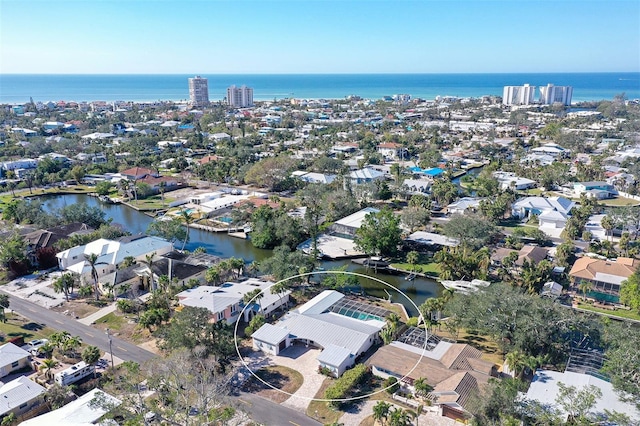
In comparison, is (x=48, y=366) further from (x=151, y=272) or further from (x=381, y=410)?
(x=381, y=410)

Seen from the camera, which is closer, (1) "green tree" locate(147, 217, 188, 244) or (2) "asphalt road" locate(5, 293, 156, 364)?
(2) "asphalt road" locate(5, 293, 156, 364)

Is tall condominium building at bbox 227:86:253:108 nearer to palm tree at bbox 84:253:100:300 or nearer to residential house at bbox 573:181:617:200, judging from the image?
residential house at bbox 573:181:617:200

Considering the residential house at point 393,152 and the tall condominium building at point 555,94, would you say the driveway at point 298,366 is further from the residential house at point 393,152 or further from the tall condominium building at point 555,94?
the tall condominium building at point 555,94

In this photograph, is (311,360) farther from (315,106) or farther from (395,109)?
(315,106)

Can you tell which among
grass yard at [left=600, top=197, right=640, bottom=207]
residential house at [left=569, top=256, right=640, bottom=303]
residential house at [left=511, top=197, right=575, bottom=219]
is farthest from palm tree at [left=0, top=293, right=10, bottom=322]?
grass yard at [left=600, top=197, right=640, bottom=207]

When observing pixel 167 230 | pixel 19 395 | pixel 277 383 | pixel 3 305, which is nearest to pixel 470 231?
pixel 277 383

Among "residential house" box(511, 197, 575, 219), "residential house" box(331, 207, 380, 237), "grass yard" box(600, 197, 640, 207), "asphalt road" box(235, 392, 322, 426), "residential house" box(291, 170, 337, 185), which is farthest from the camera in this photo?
"residential house" box(291, 170, 337, 185)

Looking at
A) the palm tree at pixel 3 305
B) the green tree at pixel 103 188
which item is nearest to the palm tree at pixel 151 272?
the palm tree at pixel 3 305
